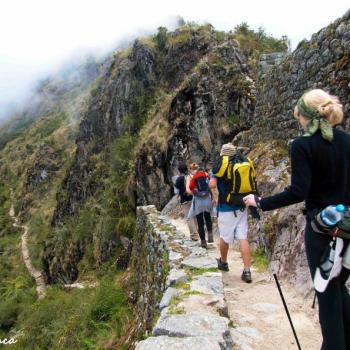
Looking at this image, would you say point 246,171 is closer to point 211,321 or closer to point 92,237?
point 211,321

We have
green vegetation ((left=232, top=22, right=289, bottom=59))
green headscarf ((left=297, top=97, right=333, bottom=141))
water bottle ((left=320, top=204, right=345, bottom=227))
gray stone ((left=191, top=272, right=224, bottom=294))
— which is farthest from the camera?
green vegetation ((left=232, top=22, right=289, bottom=59))

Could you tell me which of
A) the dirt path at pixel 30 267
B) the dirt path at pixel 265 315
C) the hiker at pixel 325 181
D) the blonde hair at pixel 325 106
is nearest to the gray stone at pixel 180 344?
the dirt path at pixel 265 315

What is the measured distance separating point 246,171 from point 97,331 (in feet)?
14.8

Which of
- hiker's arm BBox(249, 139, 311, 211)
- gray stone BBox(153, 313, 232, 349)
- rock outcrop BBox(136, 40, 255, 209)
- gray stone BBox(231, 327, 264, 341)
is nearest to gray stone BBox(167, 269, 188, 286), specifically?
gray stone BBox(231, 327, 264, 341)

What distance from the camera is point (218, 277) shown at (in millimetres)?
5199

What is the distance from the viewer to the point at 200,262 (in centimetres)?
584

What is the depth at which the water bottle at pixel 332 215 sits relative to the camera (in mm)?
2637

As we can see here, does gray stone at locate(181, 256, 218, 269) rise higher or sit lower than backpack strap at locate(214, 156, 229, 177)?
lower

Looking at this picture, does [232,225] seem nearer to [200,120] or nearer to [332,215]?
[332,215]

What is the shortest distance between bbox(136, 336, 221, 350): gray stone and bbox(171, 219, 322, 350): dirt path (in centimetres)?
→ 54

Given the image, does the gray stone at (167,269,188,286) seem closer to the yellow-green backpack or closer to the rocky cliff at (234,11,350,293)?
the yellow-green backpack

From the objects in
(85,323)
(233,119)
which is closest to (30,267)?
(233,119)

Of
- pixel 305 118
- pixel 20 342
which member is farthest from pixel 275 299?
pixel 20 342

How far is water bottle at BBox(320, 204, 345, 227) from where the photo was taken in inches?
104
